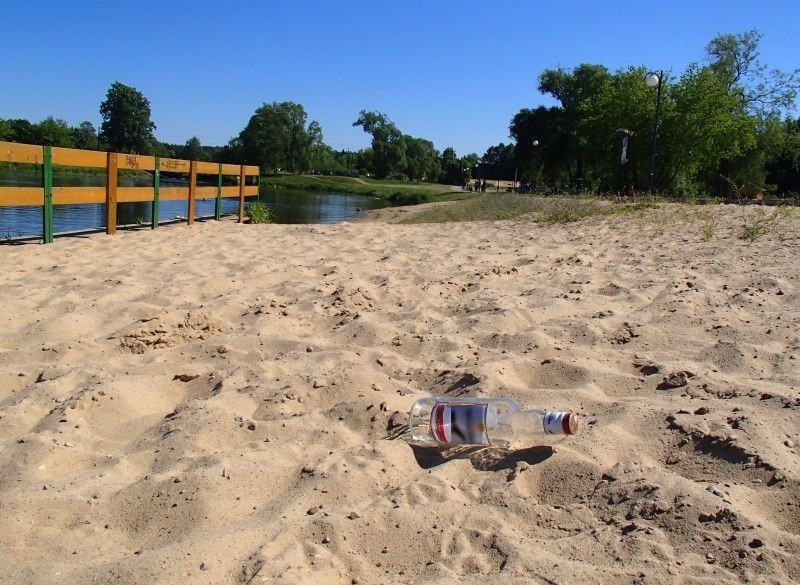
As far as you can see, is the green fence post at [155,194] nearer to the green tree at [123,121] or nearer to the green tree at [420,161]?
the green tree at [123,121]

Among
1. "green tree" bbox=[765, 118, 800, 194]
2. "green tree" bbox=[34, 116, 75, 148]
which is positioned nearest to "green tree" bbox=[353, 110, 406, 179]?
"green tree" bbox=[34, 116, 75, 148]

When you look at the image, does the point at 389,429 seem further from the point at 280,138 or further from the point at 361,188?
the point at 280,138

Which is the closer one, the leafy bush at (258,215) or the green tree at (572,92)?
the leafy bush at (258,215)

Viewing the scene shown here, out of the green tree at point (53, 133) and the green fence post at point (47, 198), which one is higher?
the green tree at point (53, 133)

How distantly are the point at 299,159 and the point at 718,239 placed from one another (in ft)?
292

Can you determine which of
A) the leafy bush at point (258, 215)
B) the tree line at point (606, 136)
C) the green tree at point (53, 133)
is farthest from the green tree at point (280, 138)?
the leafy bush at point (258, 215)

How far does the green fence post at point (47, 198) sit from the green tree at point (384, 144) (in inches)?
3570

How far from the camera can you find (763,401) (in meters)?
2.53

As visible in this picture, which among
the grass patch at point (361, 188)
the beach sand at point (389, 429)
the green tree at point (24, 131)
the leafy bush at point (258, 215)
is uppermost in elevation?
the green tree at point (24, 131)

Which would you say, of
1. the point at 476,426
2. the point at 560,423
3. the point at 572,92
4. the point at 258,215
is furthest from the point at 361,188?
the point at 560,423

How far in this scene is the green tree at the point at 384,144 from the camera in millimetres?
97000

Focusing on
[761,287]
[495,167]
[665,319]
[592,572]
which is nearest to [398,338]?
[665,319]

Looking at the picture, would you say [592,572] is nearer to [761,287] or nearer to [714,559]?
[714,559]

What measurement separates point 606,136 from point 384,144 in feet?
221
